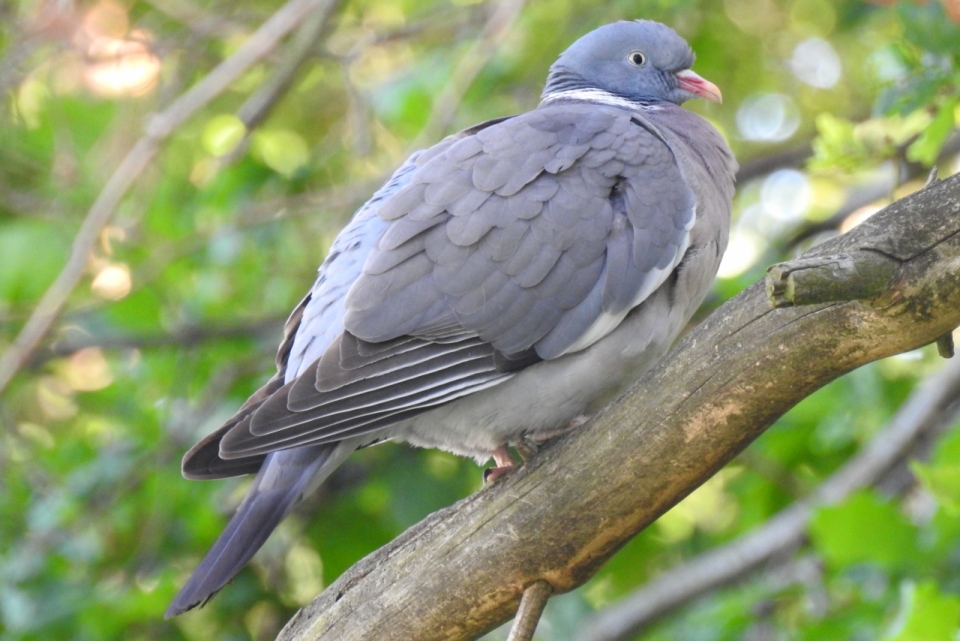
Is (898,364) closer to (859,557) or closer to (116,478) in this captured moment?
(859,557)

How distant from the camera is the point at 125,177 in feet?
12.5

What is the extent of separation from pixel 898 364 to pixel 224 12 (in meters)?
3.55

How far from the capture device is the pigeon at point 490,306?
2.62 m

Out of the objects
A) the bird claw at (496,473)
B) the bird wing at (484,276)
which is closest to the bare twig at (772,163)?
the bird wing at (484,276)

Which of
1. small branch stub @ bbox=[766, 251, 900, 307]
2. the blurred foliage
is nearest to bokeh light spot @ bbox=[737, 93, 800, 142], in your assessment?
the blurred foliage

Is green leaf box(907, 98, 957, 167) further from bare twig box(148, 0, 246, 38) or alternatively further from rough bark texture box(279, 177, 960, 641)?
bare twig box(148, 0, 246, 38)

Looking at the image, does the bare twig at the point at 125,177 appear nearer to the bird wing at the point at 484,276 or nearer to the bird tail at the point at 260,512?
the bird wing at the point at 484,276

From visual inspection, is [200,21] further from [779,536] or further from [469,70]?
[779,536]

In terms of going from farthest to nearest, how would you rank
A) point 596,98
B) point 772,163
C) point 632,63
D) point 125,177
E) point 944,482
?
point 772,163
point 125,177
point 632,63
point 596,98
point 944,482

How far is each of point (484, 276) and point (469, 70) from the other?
1.76 meters

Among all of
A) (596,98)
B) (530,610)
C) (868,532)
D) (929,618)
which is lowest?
(929,618)

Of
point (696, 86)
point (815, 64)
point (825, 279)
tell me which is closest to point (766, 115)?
point (815, 64)

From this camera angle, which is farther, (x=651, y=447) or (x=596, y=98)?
(x=596, y=98)

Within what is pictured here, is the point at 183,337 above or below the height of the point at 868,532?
above
